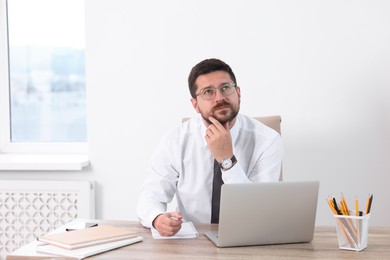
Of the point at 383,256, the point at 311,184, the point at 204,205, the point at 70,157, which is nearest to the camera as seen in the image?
the point at 383,256

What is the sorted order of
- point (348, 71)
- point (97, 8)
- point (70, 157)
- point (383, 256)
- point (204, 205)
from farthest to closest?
point (70, 157) < point (97, 8) < point (348, 71) < point (204, 205) < point (383, 256)

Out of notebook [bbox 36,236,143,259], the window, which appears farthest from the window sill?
notebook [bbox 36,236,143,259]

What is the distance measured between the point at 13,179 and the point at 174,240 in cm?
188

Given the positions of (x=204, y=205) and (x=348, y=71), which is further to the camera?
(x=348, y=71)

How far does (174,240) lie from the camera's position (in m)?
1.86

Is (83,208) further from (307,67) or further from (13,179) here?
(307,67)

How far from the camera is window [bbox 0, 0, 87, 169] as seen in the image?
3.68m

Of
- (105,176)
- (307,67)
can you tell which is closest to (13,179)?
(105,176)

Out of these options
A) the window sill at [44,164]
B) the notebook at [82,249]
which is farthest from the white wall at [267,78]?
the notebook at [82,249]

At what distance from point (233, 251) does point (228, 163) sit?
49 centimetres

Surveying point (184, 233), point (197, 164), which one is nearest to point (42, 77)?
point (197, 164)

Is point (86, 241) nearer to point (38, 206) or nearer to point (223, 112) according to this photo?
point (223, 112)

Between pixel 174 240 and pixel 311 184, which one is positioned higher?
pixel 311 184

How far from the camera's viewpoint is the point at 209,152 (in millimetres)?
2393
